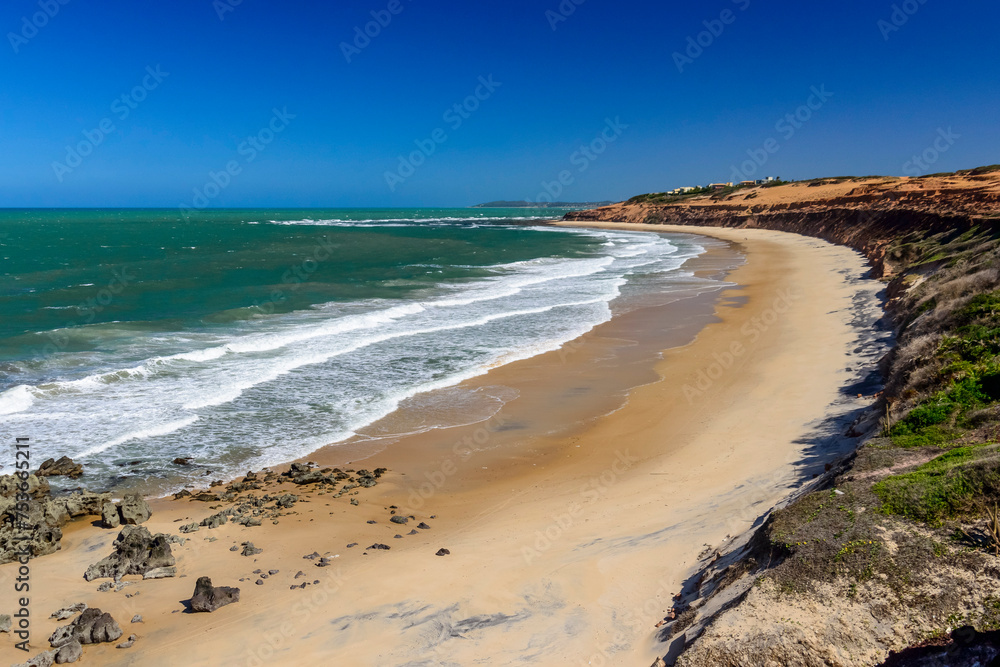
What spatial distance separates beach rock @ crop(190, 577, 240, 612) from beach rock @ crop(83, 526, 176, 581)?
3.54 feet

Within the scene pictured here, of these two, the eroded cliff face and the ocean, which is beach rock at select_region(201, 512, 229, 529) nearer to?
the ocean

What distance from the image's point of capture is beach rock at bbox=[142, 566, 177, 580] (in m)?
7.59

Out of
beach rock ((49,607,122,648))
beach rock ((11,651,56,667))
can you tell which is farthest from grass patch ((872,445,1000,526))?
beach rock ((11,651,56,667))

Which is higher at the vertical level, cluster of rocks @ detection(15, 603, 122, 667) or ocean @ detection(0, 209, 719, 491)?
ocean @ detection(0, 209, 719, 491)

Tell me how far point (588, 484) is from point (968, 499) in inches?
235

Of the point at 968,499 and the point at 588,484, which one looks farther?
the point at 588,484

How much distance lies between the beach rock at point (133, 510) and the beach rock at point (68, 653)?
3167 millimetres

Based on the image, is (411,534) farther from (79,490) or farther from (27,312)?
(27,312)

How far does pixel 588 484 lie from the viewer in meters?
9.99

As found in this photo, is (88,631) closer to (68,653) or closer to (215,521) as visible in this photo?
(68,653)

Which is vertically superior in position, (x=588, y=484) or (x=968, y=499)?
(x=968, y=499)

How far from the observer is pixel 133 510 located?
921 cm

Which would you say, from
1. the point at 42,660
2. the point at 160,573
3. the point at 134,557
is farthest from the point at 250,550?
the point at 42,660

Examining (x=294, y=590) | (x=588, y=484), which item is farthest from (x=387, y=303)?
(x=294, y=590)
